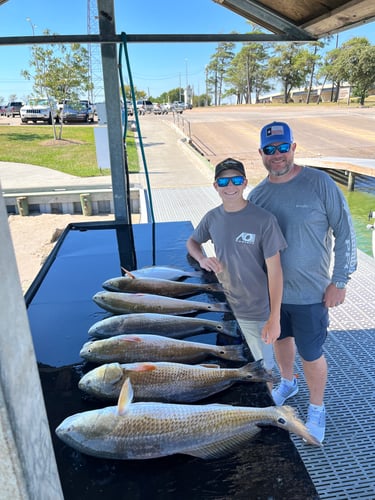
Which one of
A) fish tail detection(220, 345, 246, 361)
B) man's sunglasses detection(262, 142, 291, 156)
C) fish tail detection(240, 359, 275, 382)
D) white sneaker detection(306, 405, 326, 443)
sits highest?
man's sunglasses detection(262, 142, 291, 156)

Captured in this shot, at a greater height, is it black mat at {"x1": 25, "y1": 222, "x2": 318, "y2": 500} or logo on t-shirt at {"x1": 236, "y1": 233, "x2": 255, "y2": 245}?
logo on t-shirt at {"x1": 236, "y1": 233, "x2": 255, "y2": 245}

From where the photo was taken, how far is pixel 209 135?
81.3ft

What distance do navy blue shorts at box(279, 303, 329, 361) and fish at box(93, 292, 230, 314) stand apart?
0.48m

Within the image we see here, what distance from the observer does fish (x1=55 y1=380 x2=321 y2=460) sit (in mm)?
1239

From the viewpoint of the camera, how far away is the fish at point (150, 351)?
169 centimetres

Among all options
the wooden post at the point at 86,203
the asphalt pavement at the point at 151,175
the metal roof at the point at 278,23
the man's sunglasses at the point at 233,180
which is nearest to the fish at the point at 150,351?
the man's sunglasses at the point at 233,180

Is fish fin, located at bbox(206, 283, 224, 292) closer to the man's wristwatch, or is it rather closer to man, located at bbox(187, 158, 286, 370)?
man, located at bbox(187, 158, 286, 370)

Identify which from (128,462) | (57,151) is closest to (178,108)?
(57,151)

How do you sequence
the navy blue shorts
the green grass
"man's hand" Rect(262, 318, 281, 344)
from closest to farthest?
"man's hand" Rect(262, 318, 281, 344) < the navy blue shorts < the green grass

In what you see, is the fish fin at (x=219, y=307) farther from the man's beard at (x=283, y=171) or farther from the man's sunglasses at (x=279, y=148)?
the man's sunglasses at (x=279, y=148)

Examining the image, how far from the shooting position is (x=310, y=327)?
2371 millimetres

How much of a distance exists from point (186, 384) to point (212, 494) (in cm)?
42

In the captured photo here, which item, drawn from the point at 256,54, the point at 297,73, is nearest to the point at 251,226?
the point at 297,73

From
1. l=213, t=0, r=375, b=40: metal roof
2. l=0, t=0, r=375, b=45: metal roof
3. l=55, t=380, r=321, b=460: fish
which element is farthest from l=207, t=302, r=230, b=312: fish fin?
l=0, t=0, r=375, b=45: metal roof
